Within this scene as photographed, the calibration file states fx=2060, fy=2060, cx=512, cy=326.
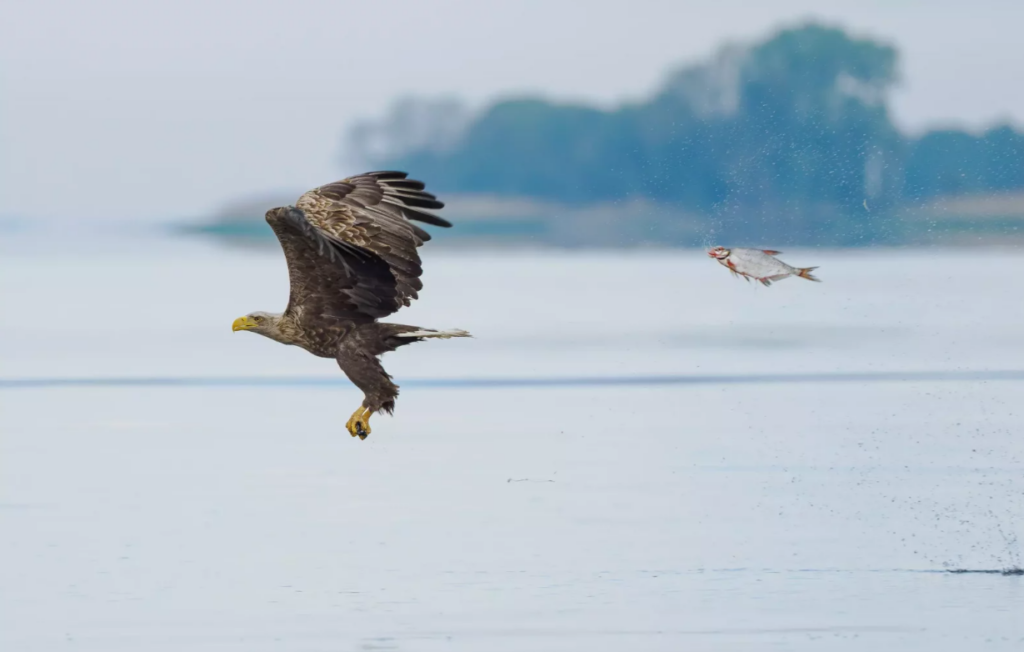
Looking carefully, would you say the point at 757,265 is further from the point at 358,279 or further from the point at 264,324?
the point at 264,324

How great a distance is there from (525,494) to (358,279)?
7.67 feet

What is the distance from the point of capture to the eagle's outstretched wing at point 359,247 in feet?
35.7

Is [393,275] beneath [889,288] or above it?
above

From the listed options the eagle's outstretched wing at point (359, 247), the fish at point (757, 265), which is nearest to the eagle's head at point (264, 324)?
the eagle's outstretched wing at point (359, 247)

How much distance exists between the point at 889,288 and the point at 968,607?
25579 mm

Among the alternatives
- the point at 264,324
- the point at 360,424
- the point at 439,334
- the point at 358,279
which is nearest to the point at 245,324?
the point at 264,324

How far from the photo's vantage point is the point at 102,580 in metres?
10.6

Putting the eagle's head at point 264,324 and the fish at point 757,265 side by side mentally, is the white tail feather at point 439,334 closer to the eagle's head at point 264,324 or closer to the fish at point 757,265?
the eagle's head at point 264,324

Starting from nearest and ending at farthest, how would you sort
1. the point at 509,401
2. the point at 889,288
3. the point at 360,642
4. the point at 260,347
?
the point at 360,642 < the point at 509,401 < the point at 260,347 < the point at 889,288

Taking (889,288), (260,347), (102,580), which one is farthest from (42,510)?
(889,288)

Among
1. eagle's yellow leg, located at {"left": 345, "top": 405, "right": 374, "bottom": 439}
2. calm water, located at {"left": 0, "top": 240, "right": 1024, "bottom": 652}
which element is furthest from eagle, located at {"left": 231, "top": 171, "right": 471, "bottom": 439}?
calm water, located at {"left": 0, "top": 240, "right": 1024, "bottom": 652}

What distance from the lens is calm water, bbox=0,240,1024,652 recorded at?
32.0 ft

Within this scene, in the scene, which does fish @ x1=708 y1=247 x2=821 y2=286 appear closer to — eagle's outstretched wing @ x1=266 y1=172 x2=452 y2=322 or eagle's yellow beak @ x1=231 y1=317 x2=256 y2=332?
eagle's outstretched wing @ x1=266 y1=172 x2=452 y2=322

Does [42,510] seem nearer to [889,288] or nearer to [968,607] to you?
[968,607]
